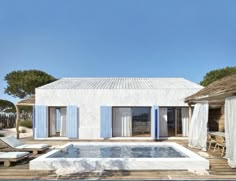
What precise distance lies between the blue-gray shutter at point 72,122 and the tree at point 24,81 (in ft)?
58.3

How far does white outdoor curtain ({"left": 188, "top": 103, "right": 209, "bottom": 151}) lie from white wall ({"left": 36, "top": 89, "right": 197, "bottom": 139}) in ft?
12.2

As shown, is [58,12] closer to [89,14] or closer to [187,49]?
[89,14]

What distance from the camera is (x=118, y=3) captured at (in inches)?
549

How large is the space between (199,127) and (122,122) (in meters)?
5.96

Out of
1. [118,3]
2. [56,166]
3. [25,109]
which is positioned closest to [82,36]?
[118,3]

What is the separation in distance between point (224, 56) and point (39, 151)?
19.4m

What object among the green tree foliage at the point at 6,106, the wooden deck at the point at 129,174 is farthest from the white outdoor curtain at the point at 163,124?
the green tree foliage at the point at 6,106

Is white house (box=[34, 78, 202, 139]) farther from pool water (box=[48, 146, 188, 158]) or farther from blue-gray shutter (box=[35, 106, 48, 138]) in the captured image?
pool water (box=[48, 146, 188, 158])

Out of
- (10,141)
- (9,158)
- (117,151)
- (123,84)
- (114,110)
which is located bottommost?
(117,151)

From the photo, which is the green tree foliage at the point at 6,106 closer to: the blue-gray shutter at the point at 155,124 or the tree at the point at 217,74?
the blue-gray shutter at the point at 155,124

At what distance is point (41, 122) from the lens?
1567cm

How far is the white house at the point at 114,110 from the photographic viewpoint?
15656 millimetres

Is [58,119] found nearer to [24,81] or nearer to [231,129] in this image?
[231,129]

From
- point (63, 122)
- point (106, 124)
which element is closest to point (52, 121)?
point (63, 122)
